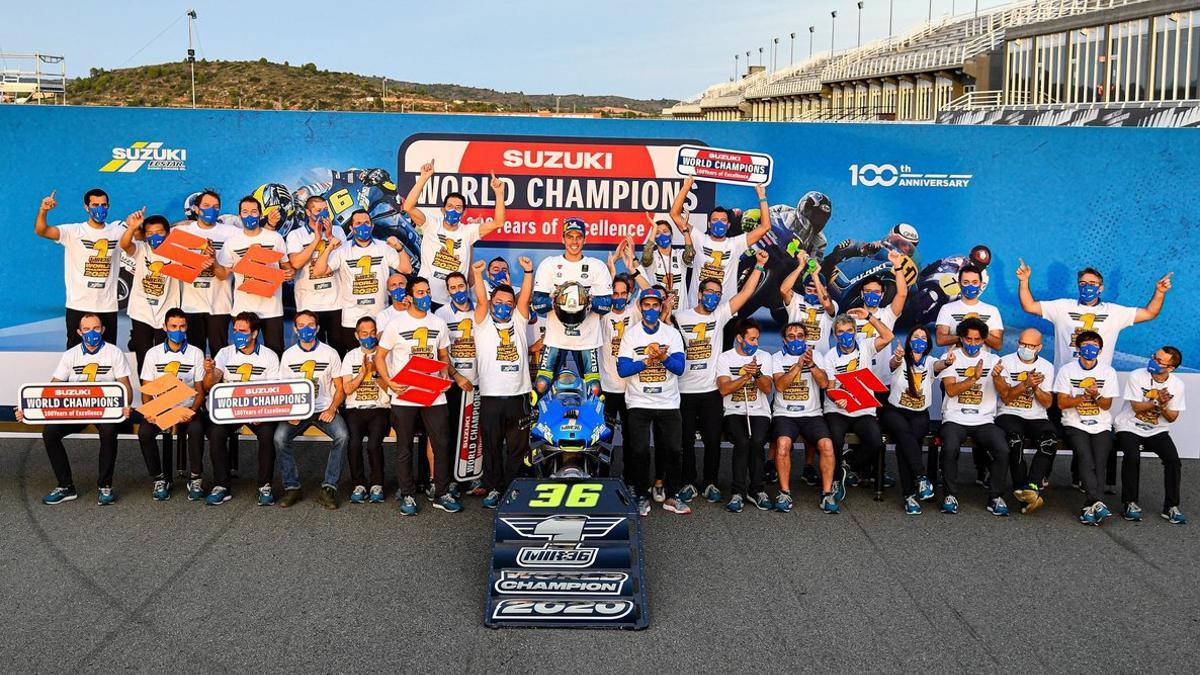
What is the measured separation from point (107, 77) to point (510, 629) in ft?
124

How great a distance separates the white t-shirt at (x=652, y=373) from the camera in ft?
28.3

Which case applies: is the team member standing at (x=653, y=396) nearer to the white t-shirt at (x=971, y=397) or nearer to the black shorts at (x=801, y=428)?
the black shorts at (x=801, y=428)

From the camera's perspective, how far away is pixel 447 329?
8.76m

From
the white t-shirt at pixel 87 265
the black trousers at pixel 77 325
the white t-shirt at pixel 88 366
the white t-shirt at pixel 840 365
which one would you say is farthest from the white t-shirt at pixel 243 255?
the white t-shirt at pixel 840 365

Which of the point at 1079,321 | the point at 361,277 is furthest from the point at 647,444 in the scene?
the point at 1079,321

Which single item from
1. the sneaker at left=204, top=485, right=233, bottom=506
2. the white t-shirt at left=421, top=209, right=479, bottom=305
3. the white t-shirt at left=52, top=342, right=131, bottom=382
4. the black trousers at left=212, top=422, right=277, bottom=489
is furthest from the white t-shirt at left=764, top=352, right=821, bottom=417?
the white t-shirt at left=52, top=342, right=131, bottom=382

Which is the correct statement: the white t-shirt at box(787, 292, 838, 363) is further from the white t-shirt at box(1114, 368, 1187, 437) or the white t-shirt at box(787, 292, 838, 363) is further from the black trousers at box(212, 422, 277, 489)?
the black trousers at box(212, 422, 277, 489)

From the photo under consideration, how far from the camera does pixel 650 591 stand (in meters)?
6.92

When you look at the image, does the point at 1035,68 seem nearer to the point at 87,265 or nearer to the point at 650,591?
the point at 87,265

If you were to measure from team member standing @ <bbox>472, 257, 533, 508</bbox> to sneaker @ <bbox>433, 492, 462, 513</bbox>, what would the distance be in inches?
9.5

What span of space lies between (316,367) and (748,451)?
3.77m

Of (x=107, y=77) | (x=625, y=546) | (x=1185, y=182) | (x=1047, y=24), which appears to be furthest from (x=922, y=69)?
(x=625, y=546)

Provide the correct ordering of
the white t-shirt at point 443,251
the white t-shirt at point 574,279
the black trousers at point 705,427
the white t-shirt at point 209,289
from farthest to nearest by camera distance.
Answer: the white t-shirt at point 443,251, the white t-shirt at point 209,289, the black trousers at point 705,427, the white t-shirt at point 574,279

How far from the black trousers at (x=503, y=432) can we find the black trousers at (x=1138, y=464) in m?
5.05
